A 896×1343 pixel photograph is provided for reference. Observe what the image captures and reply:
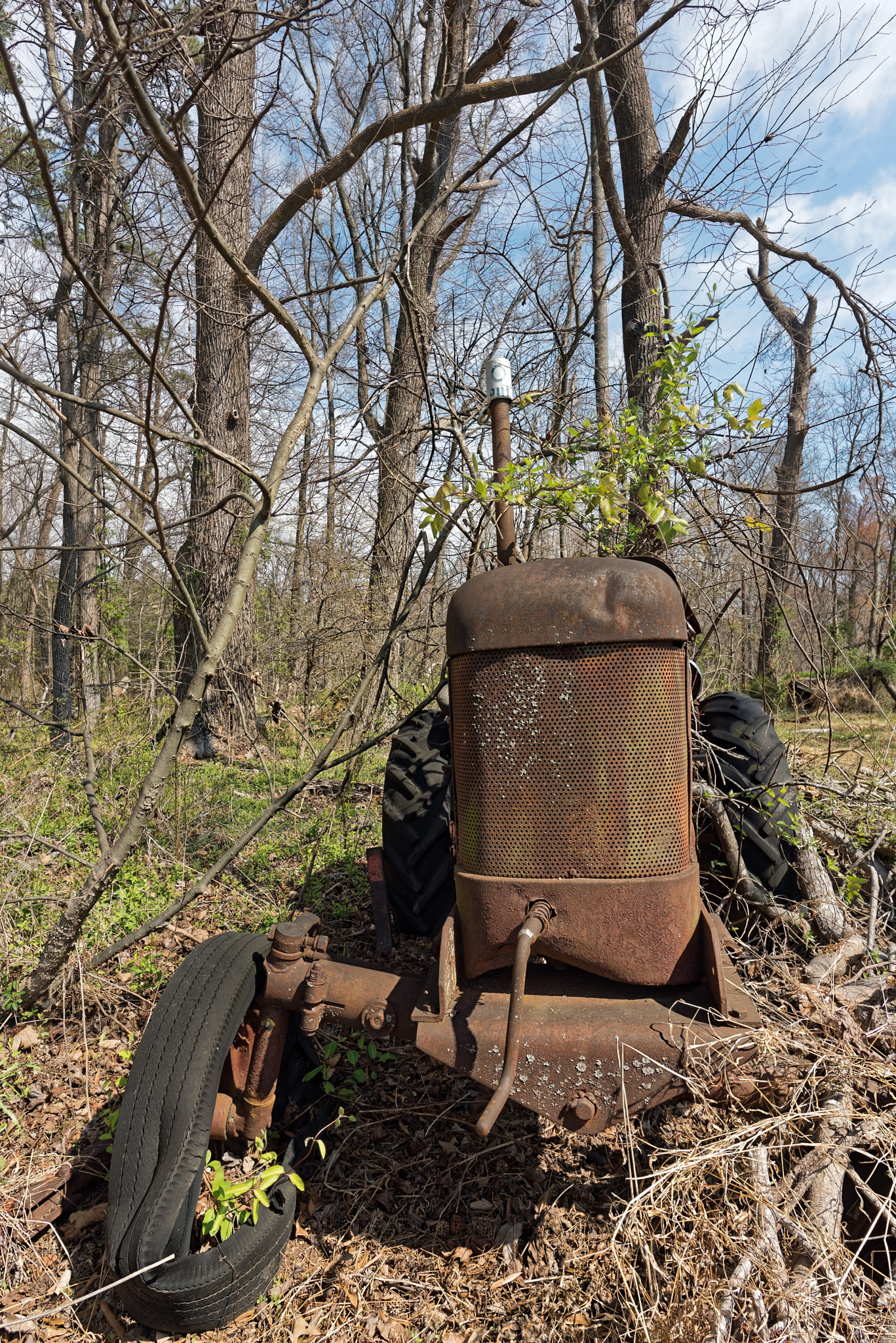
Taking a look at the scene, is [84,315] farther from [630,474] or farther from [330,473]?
[630,474]

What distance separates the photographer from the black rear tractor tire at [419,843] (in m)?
3.04

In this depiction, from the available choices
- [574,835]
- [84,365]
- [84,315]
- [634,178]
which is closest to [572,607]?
[574,835]

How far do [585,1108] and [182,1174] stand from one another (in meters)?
0.98

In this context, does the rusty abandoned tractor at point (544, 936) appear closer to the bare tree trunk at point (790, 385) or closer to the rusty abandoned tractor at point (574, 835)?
the rusty abandoned tractor at point (574, 835)

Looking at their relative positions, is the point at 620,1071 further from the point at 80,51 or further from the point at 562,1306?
the point at 80,51

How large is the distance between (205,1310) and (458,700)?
157cm

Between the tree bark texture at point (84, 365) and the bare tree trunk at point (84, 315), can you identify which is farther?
the tree bark texture at point (84, 365)

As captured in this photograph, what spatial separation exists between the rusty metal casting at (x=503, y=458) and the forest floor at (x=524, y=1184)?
1.57m

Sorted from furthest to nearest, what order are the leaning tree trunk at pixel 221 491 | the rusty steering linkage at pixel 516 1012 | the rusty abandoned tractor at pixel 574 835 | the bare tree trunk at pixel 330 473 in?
the leaning tree trunk at pixel 221 491
the bare tree trunk at pixel 330 473
the rusty abandoned tractor at pixel 574 835
the rusty steering linkage at pixel 516 1012

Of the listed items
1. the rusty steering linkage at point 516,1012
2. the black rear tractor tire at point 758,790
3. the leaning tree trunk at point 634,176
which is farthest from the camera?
the leaning tree trunk at point 634,176

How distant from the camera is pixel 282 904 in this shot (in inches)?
154

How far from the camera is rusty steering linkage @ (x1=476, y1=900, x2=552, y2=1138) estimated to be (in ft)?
5.31

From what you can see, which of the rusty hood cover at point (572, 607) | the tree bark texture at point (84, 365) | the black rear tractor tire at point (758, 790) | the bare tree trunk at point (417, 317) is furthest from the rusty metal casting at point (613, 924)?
the bare tree trunk at point (417, 317)

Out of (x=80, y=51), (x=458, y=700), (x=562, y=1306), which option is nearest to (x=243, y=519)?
(x=80, y=51)
